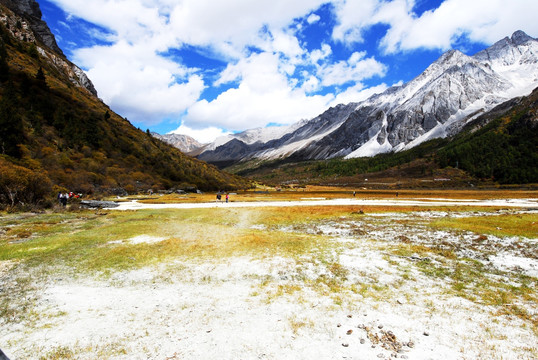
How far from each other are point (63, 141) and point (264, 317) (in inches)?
3962

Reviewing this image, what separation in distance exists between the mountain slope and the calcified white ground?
39.3 metres

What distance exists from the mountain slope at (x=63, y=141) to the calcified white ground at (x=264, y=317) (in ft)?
129

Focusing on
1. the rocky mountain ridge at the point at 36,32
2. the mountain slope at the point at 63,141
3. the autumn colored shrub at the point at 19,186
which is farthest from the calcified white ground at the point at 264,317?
the rocky mountain ridge at the point at 36,32

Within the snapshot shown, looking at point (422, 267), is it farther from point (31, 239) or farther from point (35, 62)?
point (35, 62)

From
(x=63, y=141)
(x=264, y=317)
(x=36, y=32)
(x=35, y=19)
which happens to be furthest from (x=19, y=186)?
(x=35, y=19)

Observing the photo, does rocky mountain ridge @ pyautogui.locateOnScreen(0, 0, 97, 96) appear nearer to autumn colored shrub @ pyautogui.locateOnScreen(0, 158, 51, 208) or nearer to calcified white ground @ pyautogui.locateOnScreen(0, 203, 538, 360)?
autumn colored shrub @ pyautogui.locateOnScreen(0, 158, 51, 208)

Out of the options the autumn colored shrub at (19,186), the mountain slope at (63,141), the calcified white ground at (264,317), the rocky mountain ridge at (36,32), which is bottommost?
the calcified white ground at (264,317)

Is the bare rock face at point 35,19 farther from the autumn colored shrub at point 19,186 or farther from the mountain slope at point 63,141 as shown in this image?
the autumn colored shrub at point 19,186

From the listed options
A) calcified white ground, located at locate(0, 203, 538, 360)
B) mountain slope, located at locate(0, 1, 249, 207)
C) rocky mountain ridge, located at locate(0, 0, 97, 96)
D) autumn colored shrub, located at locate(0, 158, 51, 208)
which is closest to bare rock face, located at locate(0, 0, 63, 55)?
rocky mountain ridge, located at locate(0, 0, 97, 96)

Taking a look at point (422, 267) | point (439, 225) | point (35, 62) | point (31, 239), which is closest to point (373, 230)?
point (439, 225)

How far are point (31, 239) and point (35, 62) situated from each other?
14758 cm

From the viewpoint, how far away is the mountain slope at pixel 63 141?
6225cm

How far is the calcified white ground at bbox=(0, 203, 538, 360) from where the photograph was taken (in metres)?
Result: 7.96

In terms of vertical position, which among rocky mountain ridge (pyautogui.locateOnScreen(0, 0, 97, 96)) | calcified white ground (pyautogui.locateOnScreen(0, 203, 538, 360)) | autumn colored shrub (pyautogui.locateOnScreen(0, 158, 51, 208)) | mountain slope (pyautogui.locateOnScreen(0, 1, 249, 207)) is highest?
rocky mountain ridge (pyautogui.locateOnScreen(0, 0, 97, 96))
